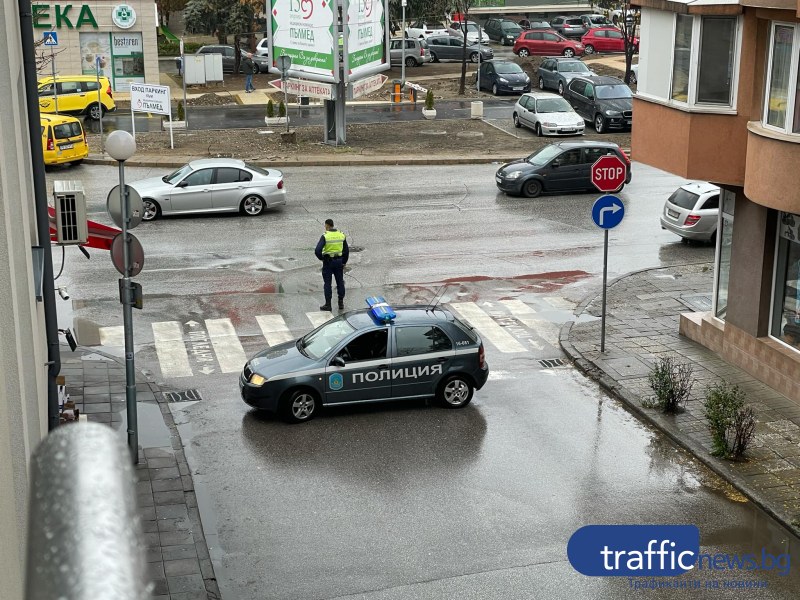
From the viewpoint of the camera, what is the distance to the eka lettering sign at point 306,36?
34438mm

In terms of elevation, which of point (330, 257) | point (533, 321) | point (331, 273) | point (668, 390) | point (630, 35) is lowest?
point (533, 321)

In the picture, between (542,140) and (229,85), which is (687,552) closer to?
(542,140)

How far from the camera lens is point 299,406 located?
1448 cm

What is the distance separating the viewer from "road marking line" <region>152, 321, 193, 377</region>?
16.6 meters

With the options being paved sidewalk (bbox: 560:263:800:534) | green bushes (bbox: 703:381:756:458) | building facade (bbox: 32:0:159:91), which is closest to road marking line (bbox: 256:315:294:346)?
paved sidewalk (bbox: 560:263:800:534)

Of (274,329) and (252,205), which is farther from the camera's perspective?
(252,205)

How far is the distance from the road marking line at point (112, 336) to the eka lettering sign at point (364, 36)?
60.8 feet

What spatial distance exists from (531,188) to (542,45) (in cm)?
3283

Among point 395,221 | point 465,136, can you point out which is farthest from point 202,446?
point 465,136

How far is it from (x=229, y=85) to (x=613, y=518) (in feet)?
140

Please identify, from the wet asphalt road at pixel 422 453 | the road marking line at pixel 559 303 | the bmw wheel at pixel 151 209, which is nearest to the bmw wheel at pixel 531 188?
the wet asphalt road at pixel 422 453

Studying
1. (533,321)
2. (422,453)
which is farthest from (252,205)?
(422,453)

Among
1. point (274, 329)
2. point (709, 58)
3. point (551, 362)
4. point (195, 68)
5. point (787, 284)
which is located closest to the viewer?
point (787, 284)

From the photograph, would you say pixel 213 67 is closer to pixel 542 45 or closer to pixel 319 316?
pixel 542 45
